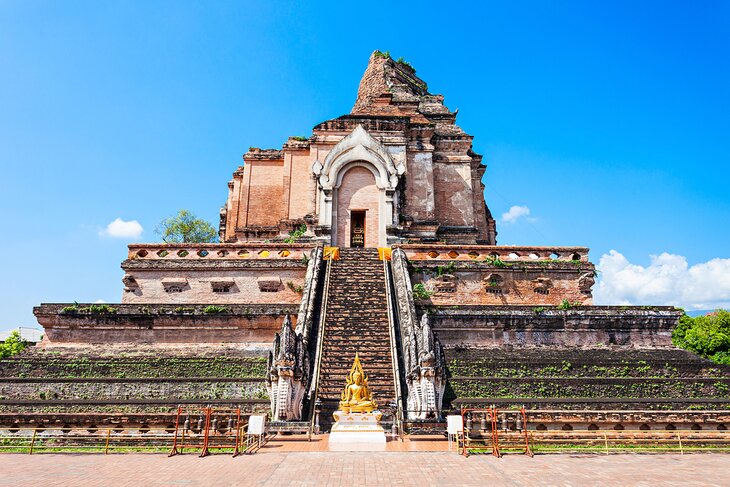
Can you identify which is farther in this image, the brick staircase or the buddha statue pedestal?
the brick staircase

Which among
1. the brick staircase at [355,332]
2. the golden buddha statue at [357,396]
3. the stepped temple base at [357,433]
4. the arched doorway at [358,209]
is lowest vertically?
the stepped temple base at [357,433]

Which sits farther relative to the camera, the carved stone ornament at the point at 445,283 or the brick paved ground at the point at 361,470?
the carved stone ornament at the point at 445,283

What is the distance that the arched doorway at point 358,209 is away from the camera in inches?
968

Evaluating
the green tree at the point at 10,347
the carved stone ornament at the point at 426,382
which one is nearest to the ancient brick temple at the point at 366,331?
the carved stone ornament at the point at 426,382

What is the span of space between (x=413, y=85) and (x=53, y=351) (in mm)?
29206

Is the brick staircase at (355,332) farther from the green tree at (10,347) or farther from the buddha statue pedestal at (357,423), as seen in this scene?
the green tree at (10,347)

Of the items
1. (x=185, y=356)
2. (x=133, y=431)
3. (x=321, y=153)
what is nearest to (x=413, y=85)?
(x=321, y=153)

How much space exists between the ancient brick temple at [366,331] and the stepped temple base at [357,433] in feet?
3.59

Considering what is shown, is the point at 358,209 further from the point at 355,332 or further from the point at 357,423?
the point at 357,423

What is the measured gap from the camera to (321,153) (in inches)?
1033

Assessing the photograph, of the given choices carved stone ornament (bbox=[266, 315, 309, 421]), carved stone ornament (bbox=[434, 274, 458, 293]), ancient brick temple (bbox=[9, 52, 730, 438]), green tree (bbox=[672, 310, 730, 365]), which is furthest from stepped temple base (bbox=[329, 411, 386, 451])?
green tree (bbox=[672, 310, 730, 365])

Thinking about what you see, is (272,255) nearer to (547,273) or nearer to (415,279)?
(415,279)

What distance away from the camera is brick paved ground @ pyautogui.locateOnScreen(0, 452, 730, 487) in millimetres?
7727

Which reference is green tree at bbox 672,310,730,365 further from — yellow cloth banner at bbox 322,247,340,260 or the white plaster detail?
yellow cloth banner at bbox 322,247,340,260
